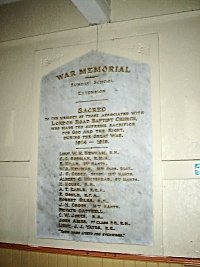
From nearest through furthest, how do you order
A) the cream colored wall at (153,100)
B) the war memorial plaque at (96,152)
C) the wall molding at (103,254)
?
the wall molding at (103,254) → the cream colored wall at (153,100) → the war memorial plaque at (96,152)

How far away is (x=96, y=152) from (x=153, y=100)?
0.70 m

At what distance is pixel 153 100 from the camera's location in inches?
102

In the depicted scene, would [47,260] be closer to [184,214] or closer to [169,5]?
[184,214]

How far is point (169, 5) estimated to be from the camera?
2682 mm

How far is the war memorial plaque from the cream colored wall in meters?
0.08

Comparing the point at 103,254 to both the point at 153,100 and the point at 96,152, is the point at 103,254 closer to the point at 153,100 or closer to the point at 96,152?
the point at 96,152

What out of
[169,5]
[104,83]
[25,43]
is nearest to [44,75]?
[25,43]

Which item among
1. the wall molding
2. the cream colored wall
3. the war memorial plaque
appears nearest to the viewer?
the wall molding

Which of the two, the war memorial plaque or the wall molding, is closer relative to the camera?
the wall molding

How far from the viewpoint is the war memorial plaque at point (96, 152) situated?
8.38 ft

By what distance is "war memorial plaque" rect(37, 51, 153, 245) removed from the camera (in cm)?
255

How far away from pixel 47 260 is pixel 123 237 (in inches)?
29.7

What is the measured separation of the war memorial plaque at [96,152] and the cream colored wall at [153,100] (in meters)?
0.08

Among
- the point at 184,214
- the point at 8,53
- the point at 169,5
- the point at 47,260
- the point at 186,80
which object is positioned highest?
the point at 169,5
